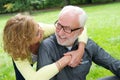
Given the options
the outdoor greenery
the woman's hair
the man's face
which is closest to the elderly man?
the man's face

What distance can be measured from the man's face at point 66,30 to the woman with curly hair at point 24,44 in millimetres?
171

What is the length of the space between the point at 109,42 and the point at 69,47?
17.3 feet

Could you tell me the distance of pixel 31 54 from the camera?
13.5 ft

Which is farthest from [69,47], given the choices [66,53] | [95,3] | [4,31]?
[95,3]

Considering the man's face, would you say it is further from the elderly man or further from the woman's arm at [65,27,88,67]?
the woman's arm at [65,27,88,67]

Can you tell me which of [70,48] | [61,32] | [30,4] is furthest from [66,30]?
[30,4]

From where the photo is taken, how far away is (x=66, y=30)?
3770 millimetres

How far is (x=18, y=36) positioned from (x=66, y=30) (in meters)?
0.47

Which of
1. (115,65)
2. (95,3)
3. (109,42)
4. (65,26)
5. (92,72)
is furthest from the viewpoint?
(95,3)

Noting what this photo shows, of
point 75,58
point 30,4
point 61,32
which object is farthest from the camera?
point 30,4

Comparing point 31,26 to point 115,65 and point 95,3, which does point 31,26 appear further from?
point 95,3

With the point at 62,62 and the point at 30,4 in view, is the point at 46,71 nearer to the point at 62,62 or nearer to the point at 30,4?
the point at 62,62

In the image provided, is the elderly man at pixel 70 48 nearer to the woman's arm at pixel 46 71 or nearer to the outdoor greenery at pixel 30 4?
the woman's arm at pixel 46 71

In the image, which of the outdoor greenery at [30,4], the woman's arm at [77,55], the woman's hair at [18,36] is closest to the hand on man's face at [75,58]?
the woman's arm at [77,55]
